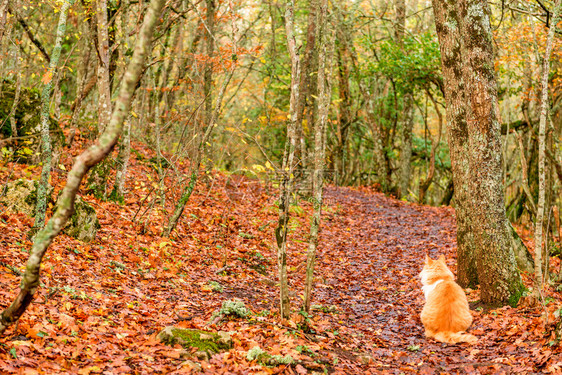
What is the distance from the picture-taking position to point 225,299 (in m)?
7.38

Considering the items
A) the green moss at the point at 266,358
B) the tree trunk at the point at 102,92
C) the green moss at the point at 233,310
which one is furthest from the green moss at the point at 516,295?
the tree trunk at the point at 102,92

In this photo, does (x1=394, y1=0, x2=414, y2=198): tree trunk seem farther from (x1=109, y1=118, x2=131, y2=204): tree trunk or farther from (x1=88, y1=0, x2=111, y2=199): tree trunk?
(x1=88, y1=0, x2=111, y2=199): tree trunk

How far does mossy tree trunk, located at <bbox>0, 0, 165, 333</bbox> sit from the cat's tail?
5.22 meters

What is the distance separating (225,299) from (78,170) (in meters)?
4.55

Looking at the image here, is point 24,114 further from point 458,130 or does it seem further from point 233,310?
point 458,130

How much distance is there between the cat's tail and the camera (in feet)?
19.7

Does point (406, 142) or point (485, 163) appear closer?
point (485, 163)

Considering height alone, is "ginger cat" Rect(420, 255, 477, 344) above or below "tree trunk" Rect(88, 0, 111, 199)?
below

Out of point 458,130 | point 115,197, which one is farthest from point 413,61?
point 115,197

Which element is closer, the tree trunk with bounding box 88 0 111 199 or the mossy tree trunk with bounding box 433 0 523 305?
the mossy tree trunk with bounding box 433 0 523 305

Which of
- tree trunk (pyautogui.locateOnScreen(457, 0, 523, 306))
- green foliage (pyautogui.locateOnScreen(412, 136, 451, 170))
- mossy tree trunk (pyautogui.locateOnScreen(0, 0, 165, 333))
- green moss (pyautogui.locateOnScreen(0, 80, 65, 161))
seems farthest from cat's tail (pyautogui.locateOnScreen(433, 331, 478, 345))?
green foliage (pyautogui.locateOnScreen(412, 136, 451, 170))

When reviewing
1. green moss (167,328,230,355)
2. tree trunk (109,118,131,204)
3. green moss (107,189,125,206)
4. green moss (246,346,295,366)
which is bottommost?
green moss (246,346,295,366)

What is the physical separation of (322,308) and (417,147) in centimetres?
1845

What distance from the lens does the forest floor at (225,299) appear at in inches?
187
